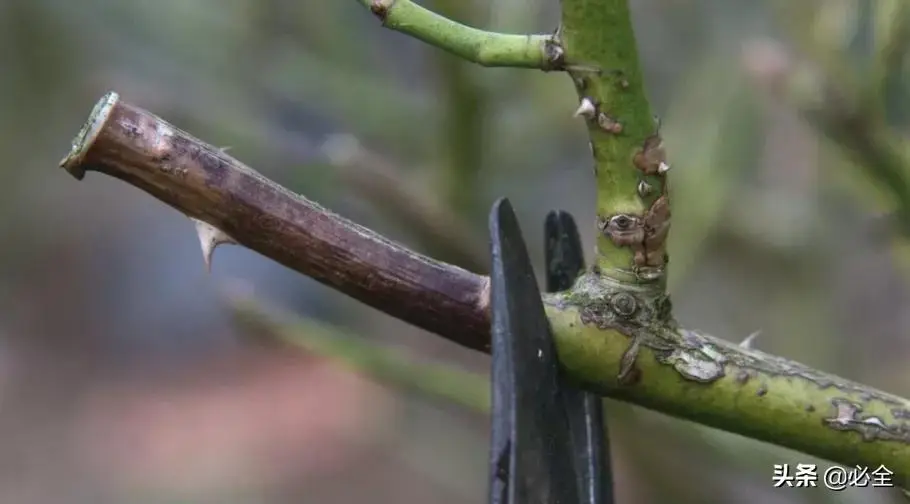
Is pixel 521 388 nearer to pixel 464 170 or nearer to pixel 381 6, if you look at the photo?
pixel 381 6

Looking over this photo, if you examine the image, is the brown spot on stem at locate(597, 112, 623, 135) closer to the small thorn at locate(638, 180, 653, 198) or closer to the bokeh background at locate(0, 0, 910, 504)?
the small thorn at locate(638, 180, 653, 198)

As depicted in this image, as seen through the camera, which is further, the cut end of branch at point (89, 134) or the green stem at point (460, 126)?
the green stem at point (460, 126)

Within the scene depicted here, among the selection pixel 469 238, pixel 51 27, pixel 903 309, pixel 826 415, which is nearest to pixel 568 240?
pixel 826 415

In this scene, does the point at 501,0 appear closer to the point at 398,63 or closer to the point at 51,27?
the point at 398,63

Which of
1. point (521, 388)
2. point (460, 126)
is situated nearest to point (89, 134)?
point (521, 388)

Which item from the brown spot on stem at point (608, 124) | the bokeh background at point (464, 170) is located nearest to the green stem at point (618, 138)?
the brown spot on stem at point (608, 124)

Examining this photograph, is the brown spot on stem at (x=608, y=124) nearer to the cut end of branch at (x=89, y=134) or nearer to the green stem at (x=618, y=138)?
the green stem at (x=618, y=138)

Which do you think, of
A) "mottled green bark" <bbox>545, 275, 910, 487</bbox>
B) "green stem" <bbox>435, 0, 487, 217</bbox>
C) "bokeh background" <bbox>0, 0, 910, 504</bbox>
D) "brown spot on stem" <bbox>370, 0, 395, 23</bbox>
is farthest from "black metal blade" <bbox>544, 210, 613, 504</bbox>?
"green stem" <bbox>435, 0, 487, 217</bbox>
